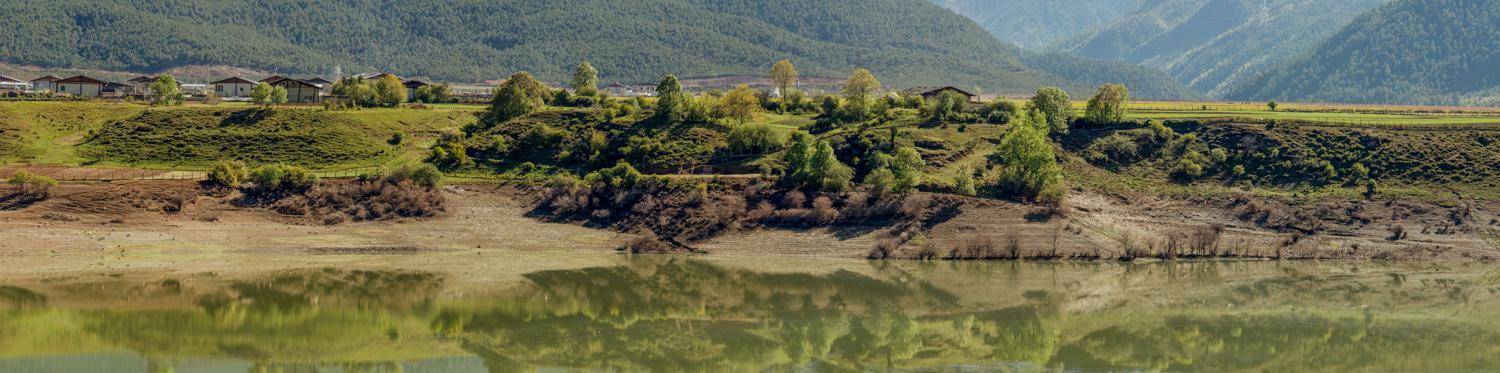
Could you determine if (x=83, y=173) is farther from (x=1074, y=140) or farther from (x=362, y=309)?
(x=1074, y=140)

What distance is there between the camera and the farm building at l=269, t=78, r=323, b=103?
106 metres

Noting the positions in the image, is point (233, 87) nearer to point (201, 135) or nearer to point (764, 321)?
point (201, 135)

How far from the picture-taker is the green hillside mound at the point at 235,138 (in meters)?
85.4

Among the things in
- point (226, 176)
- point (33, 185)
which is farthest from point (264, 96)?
point (33, 185)

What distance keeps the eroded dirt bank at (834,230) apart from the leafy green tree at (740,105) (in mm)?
18540

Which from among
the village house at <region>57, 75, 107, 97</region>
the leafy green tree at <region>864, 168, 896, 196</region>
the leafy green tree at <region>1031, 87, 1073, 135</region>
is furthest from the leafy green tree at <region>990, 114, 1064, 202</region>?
the village house at <region>57, 75, 107, 97</region>

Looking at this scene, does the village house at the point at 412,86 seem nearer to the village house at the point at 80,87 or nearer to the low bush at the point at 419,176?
the village house at the point at 80,87

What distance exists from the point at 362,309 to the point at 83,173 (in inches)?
1409

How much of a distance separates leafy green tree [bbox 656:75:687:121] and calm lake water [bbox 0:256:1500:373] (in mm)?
31043

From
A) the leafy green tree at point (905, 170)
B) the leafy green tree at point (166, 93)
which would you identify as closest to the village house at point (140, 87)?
the leafy green tree at point (166, 93)

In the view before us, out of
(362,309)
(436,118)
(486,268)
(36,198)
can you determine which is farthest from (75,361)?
(436,118)

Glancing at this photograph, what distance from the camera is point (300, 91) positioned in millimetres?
107062

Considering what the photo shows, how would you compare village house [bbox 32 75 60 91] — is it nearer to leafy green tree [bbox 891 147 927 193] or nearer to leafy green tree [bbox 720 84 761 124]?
leafy green tree [bbox 720 84 761 124]

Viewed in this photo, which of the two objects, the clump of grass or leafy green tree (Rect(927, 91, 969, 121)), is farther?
leafy green tree (Rect(927, 91, 969, 121))
